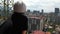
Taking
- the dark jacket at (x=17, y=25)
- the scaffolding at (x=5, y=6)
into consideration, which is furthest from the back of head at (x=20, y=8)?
the scaffolding at (x=5, y=6)

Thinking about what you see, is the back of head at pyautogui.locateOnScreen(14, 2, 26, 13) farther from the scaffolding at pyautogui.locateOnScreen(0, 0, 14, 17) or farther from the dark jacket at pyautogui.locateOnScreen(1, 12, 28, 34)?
the scaffolding at pyautogui.locateOnScreen(0, 0, 14, 17)

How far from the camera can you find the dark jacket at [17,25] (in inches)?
34.6

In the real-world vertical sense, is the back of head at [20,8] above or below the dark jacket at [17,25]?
above

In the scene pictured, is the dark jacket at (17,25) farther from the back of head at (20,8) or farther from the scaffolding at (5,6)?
the scaffolding at (5,6)

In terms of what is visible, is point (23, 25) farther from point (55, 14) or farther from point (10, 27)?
point (55, 14)

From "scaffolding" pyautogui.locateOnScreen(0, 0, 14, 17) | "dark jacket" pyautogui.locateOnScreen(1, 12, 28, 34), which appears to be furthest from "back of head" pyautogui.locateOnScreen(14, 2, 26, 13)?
"scaffolding" pyautogui.locateOnScreen(0, 0, 14, 17)

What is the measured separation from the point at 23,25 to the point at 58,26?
1172 millimetres

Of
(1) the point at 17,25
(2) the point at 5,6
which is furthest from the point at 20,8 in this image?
(2) the point at 5,6

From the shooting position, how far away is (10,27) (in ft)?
2.89

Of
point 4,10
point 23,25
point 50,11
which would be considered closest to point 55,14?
point 50,11

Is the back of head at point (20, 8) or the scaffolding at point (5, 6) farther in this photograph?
the scaffolding at point (5, 6)

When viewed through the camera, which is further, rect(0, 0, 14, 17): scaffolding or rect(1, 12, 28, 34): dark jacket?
rect(0, 0, 14, 17): scaffolding

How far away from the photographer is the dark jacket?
88cm

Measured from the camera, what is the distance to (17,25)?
2.93 ft
